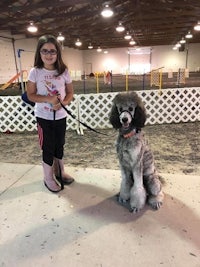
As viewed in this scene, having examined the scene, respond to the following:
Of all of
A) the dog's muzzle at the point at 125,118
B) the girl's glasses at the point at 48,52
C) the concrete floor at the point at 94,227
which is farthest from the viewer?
the girl's glasses at the point at 48,52

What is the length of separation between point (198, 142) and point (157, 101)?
53.2 inches

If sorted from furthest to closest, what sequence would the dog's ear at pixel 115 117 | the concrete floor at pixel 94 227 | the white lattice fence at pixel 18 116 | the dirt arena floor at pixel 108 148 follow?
the white lattice fence at pixel 18 116
the dirt arena floor at pixel 108 148
the dog's ear at pixel 115 117
the concrete floor at pixel 94 227

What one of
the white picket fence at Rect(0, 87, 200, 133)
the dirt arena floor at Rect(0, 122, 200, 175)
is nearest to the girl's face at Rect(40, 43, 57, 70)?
the dirt arena floor at Rect(0, 122, 200, 175)

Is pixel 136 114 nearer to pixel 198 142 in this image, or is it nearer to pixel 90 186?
pixel 90 186

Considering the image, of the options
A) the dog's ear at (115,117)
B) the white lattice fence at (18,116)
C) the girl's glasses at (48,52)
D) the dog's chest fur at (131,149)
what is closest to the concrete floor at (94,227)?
the dog's chest fur at (131,149)

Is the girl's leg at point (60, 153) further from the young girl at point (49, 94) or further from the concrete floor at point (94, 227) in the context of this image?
the concrete floor at point (94, 227)

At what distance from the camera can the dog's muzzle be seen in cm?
167

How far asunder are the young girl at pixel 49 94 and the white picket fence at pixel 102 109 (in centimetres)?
223

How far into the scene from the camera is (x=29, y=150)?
11.5 feet

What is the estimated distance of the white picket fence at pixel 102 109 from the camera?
4.52m

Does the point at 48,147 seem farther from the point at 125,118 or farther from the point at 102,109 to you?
the point at 102,109

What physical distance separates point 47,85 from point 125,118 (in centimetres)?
73

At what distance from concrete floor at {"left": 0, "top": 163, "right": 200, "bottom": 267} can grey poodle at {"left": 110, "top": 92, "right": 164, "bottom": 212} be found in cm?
10

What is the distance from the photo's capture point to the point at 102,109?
4582 millimetres
